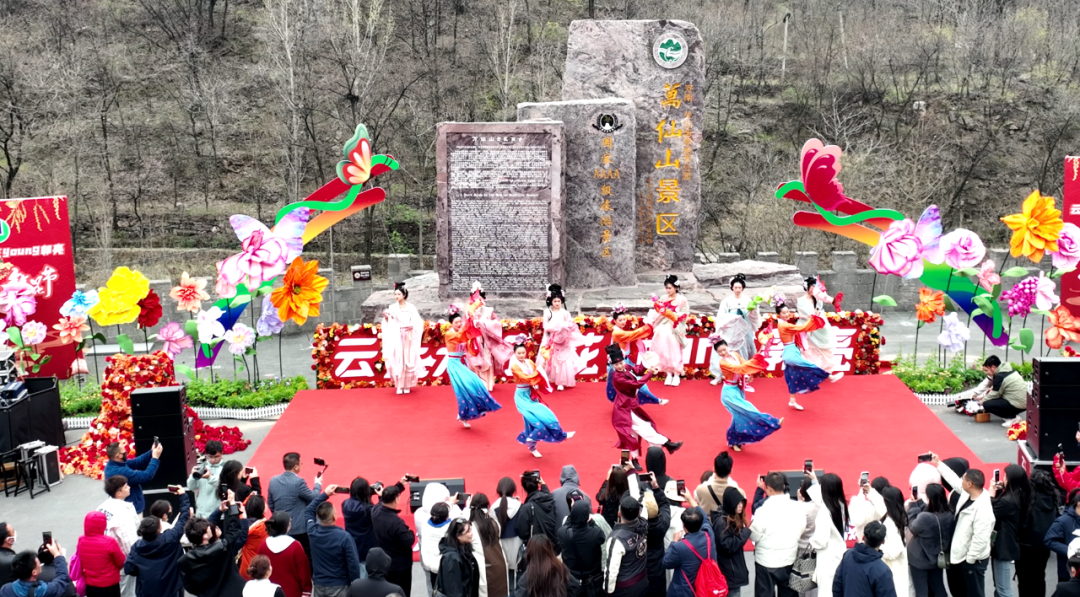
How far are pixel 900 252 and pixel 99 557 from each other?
28.8 feet

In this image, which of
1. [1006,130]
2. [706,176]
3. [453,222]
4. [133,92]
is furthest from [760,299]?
[133,92]

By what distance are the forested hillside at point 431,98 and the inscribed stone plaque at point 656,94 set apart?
8.49m

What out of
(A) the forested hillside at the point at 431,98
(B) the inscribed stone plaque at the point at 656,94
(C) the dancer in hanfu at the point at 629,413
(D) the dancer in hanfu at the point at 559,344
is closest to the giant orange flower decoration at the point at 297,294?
(D) the dancer in hanfu at the point at 559,344

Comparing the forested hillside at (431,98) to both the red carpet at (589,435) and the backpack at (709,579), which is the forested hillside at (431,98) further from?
the backpack at (709,579)

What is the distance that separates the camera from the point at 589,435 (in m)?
10.5

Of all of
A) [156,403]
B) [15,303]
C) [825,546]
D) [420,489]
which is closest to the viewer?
[825,546]

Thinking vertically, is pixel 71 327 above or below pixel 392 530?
above

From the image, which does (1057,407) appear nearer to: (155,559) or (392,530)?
(392,530)

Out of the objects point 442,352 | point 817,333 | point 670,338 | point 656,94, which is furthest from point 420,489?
point 656,94

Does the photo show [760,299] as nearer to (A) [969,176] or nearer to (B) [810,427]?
(B) [810,427]

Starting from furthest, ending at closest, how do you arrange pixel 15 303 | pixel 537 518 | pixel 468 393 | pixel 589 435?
1. pixel 15 303
2. pixel 589 435
3. pixel 468 393
4. pixel 537 518

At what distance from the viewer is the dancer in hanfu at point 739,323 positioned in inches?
455

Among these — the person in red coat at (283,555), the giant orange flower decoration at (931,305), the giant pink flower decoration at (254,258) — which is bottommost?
the person in red coat at (283,555)

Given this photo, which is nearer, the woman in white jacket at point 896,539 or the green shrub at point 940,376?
the woman in white jacket at point 896,539
